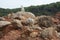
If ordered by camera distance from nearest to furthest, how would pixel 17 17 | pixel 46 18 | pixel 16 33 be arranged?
pixel 16 33, pixel 46 18, pixel 17 17

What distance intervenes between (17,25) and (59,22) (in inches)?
105

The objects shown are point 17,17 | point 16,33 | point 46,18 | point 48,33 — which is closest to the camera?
point 48,33

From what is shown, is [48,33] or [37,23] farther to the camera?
[37,23]

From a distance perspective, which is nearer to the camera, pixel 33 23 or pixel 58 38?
pixel 58 38

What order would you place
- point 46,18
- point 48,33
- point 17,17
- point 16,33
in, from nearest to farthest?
point 48,33 < point 16,33 < point 46,18 < point 17,17

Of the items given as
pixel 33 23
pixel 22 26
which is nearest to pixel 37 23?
pixel 33 23

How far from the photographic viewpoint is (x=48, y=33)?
10.6m

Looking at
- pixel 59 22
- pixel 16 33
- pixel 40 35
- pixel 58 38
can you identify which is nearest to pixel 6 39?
pixel 16 33

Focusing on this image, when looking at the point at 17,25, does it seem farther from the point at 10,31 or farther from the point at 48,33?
the point at 48,33

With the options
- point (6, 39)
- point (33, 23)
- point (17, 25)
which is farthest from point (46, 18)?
point (6, 39)

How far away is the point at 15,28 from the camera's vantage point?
11664 millimetres

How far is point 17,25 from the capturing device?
11625mm

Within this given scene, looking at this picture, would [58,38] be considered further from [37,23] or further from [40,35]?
[37,23]

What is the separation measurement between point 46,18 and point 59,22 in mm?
1441
